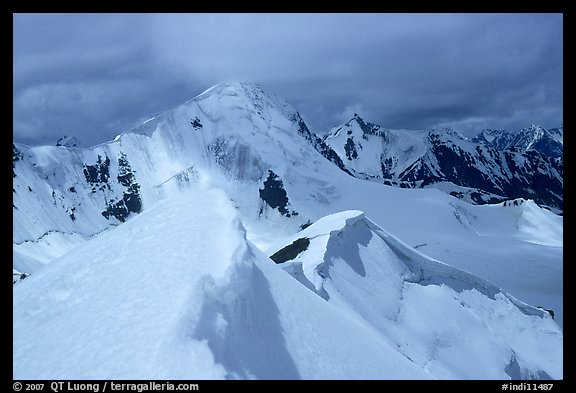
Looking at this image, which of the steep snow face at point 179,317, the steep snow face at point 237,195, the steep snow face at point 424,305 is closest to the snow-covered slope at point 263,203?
the steep snow face at point 237,195

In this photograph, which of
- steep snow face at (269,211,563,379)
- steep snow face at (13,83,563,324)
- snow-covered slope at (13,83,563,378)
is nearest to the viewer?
steep snow face at (269,211,563,379)

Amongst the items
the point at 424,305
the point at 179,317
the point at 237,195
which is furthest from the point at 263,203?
the point at 179,317

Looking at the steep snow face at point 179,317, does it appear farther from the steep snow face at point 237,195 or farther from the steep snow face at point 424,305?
the steep snow face at point 237,195

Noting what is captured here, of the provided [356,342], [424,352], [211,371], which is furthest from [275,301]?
[424,352]

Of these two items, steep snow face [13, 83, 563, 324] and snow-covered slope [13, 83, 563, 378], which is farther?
steep snow face [13, 83, 563, 324]

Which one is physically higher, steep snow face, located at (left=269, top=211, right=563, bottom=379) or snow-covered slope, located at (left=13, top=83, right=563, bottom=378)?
steep snow face, located at (left=269, top=211, right=563, bottom=379)

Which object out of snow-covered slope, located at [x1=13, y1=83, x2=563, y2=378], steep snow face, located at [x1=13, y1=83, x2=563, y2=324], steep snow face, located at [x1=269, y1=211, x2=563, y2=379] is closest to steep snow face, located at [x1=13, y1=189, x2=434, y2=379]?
steep snow face, located at [x1=269, y1=211, x2=563, y2=379]

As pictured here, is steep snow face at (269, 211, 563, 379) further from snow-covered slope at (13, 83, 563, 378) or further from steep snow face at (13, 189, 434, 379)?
snow-covered slope at (13, 83, 563, 378)
